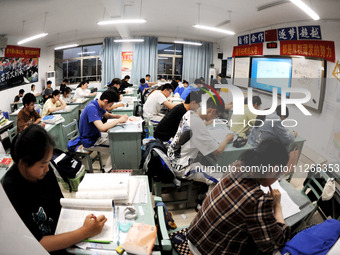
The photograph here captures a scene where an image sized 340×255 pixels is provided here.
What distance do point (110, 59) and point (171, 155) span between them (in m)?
7.73

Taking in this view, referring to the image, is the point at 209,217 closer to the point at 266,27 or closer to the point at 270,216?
the point at 270,216

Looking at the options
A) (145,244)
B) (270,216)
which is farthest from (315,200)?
(145,244)

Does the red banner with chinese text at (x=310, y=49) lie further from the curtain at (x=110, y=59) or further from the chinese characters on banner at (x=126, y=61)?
the curtain at (x=110, y=59)

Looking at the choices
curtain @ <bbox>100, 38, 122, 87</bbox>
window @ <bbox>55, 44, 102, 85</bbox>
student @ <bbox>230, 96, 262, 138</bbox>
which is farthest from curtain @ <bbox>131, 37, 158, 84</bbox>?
student @ <bbox>230, 96, 262, 138</bbox>

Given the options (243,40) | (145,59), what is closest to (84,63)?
(145,59)

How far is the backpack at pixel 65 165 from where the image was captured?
1.78 metres

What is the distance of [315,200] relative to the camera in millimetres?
1823

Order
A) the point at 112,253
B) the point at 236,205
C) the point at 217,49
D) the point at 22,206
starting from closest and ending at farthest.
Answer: the point at 22,206 → the point at 112,253 → the point at 236,205 → the point at 217,49

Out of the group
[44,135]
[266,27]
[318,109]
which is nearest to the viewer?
[44,135]

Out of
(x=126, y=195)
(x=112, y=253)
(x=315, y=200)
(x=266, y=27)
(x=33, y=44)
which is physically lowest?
(x=315, y=200)

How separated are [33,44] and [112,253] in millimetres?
862

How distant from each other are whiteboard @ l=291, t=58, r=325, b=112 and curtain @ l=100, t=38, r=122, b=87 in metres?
6.62

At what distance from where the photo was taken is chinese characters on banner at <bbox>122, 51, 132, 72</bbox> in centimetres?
867

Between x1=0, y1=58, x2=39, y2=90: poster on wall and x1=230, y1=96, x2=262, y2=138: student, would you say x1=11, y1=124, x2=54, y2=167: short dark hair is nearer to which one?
x1=0, y1=58, x2=39, y2=90: poster on wall
